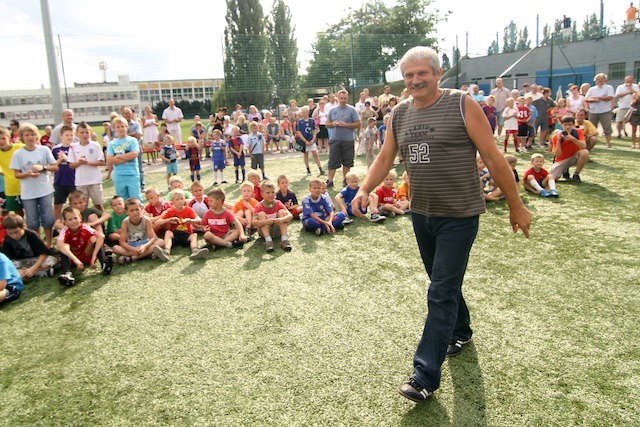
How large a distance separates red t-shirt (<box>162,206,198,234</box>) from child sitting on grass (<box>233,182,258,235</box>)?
0.72 metres

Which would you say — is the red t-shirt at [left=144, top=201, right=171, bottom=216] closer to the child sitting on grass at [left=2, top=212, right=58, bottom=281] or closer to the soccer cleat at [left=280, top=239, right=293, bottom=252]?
the child sitting on grass at [left=2, top=212, right=58, bottom=281]

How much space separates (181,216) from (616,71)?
28.3 metres

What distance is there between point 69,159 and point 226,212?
8.68 ft

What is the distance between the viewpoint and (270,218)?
6.74 m

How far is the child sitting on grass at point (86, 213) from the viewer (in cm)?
632

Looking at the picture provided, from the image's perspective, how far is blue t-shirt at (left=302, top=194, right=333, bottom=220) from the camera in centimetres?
709

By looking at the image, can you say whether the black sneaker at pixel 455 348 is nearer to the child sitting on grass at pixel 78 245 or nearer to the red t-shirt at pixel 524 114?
the child sitting on grass at pixel 78 245

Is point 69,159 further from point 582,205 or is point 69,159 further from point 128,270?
point 582,205

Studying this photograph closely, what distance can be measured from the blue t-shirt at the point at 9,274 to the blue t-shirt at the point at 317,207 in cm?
380

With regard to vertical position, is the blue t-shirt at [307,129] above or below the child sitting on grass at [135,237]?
above

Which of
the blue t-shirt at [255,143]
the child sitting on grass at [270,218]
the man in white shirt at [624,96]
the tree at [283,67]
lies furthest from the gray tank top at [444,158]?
the tree at [283,67]

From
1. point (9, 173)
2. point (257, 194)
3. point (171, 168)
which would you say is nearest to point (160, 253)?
point (257, 194)

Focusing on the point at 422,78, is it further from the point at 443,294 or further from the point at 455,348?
the point at 455,348

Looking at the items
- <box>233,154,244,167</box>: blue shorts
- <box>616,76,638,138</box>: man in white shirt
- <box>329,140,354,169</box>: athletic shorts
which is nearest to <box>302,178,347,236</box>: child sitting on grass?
<box>329,140,354,169</box>: athletic shorts
